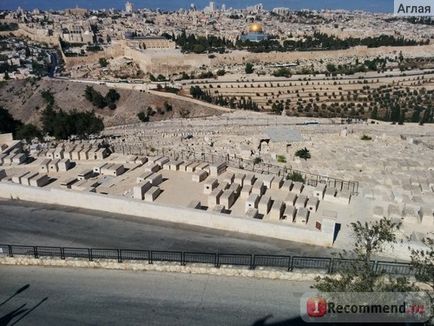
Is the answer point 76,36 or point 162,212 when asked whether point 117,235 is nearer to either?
point 162,212

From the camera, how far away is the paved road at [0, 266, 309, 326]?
10430mm

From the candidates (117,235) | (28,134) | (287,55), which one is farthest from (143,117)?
(287,55)

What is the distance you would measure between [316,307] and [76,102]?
146 feet

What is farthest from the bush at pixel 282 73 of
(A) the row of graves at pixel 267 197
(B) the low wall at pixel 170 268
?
(B) the low wall at pixel 170 268

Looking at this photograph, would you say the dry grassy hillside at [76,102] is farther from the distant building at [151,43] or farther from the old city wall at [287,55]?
the distant building at [151,43]

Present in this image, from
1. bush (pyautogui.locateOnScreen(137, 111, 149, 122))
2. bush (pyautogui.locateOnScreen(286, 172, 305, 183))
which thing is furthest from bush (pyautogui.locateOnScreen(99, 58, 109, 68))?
bush (pyautogui.locateOnScreen(286, 172, 305, 183))

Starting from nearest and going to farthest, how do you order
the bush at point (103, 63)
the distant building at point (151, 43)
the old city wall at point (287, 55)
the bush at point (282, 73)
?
the bush at point (282, 73) < the old city wall at point (287, 55) < the bush at point (103, 63) < the distant building at point (151, 43)

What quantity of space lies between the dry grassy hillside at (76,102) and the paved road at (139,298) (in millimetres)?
30592

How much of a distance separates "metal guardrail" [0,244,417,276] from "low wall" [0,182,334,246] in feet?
5.92

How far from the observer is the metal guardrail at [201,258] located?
11.9 metres

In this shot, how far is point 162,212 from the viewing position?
15773mm

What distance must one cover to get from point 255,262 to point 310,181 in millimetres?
9170

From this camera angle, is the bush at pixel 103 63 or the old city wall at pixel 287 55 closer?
the old city wall at pixel 287 55

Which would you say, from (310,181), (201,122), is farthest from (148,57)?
(310,181)
